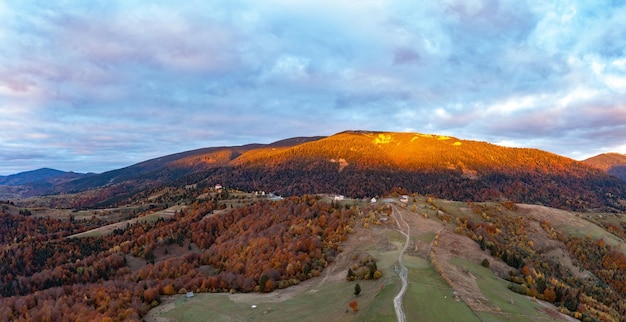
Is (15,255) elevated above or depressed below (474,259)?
below

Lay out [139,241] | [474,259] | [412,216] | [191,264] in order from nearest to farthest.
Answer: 1. [474,259]
2. [412,216]
3. [191,264]
4. [139,241]

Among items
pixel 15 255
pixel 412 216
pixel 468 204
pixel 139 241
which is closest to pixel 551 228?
pixel 468 204

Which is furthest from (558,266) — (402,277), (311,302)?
(311,302)

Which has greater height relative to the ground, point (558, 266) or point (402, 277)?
A: point (402, 277)

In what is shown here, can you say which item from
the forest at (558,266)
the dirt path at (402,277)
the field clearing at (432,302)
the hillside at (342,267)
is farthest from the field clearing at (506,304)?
the dirt path at (402,277)

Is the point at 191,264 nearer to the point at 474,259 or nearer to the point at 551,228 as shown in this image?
the point at 474,259

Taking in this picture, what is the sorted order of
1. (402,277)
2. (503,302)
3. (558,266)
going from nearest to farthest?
(503,302), (402,277), (558,266)

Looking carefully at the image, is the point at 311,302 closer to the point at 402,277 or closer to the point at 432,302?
the point at 402,277

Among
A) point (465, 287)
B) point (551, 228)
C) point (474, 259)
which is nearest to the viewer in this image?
point (465, 287)

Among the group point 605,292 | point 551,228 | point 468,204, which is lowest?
point 605,292

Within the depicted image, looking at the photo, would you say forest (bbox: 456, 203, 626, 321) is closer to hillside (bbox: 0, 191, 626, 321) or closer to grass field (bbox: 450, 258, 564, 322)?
hillside (bbox: 0, 191, 626, 321)

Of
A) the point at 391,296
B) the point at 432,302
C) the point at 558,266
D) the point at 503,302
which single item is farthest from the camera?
the point at 558,266
